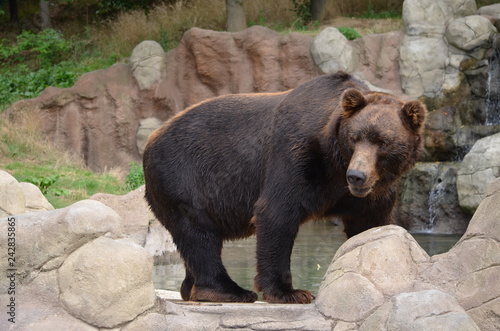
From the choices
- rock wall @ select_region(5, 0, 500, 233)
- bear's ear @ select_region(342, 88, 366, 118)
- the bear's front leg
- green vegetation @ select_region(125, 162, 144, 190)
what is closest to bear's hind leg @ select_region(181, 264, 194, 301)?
the bear's front leg

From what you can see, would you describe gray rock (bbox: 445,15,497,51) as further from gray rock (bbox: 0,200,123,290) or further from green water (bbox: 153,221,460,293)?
gray rock (bbox: 0,200,123,290)

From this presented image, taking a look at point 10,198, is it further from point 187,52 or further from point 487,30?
point 487,30

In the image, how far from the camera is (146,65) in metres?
17.5

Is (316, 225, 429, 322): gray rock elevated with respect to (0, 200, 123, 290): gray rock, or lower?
lower

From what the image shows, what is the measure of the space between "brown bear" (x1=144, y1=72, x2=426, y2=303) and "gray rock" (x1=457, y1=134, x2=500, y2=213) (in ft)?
25.6

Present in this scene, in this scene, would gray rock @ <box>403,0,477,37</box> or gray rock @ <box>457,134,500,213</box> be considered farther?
gray rock @ <box>403,0,477,37</box>

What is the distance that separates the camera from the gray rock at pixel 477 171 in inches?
516

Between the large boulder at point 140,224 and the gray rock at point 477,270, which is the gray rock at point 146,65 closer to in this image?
the large boulder at point 140,224

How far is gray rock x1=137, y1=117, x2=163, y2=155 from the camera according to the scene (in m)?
17.3

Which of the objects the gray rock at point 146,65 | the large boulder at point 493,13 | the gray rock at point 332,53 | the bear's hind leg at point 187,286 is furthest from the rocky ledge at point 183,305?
the gray rock at point 146,65

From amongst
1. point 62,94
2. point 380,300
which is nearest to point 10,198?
point 380,300

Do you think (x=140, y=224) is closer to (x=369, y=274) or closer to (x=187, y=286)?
(x=187, y=286)

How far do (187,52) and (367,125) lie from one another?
12927 mm

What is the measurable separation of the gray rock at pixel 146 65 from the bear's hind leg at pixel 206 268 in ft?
38.8
